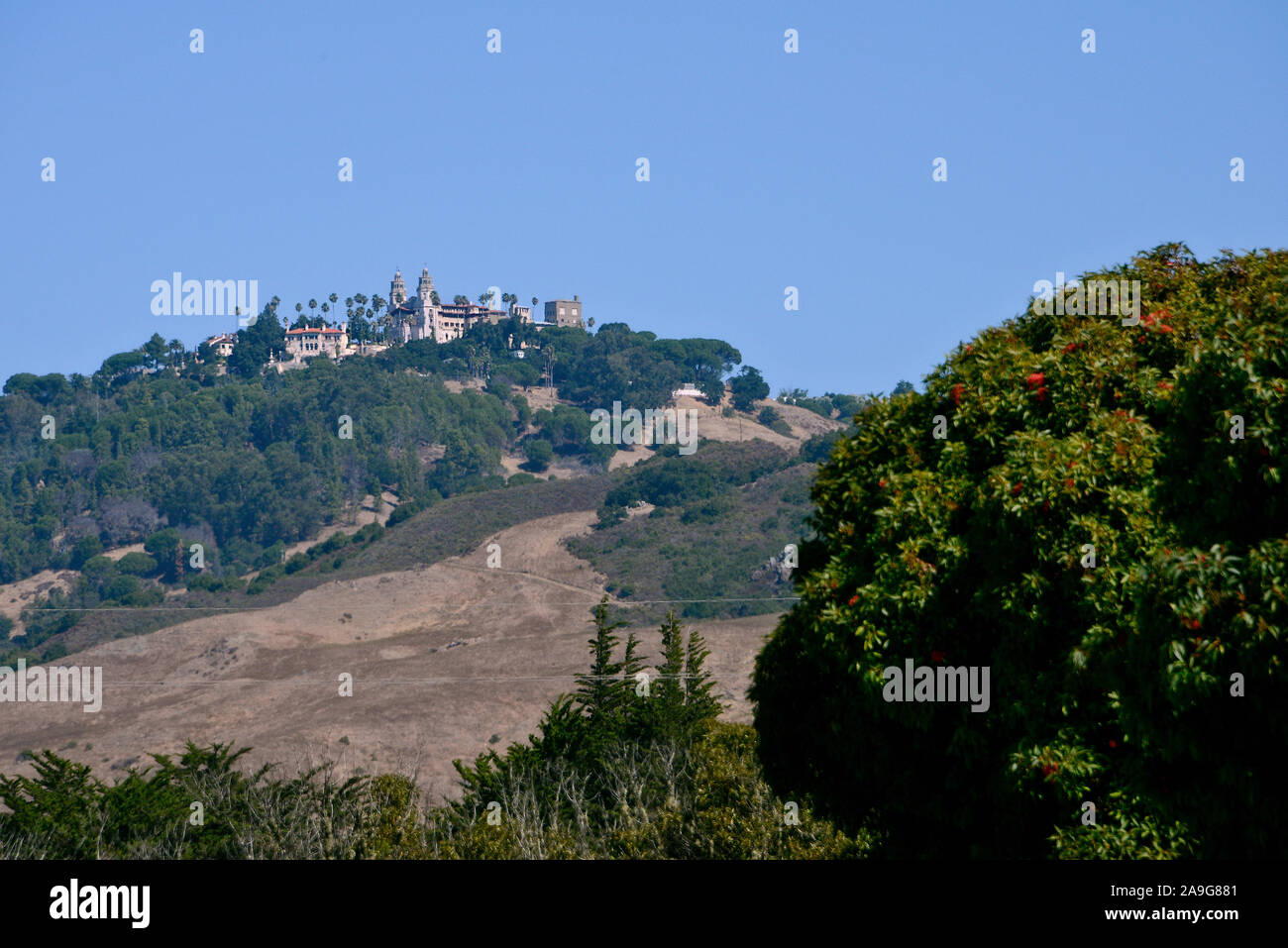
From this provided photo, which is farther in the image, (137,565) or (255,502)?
(255,502)

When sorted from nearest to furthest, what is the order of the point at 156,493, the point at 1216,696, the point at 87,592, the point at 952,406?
1. the point at 1216,696
2. the point at 952,406
3. the point at 87,592
4. the point at 156,493

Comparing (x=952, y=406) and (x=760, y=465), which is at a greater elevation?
(x=760, y=465)

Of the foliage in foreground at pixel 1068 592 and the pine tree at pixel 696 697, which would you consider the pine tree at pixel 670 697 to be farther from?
the foliage in foreground at pixel 1068 592

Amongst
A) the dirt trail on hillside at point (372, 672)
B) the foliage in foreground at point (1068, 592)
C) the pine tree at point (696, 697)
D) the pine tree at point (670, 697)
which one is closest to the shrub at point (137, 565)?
the dirt trail on hillside at point (372, 672)

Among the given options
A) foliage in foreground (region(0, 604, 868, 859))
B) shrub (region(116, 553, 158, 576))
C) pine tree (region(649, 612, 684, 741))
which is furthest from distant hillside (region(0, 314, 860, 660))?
foliage in foreground (region(0, 604, 868, 859))

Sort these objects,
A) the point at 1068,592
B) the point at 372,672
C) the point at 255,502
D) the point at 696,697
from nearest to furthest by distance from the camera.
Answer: the point at 1068,592
the point at 696,697
the point at 372,672
the point at 255,502

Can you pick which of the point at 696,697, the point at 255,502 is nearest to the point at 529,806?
the point at 696,697

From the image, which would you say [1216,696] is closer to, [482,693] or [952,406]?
[952,406]

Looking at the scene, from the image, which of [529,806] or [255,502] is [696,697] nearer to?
[529,806]

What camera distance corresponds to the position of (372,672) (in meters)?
90.7

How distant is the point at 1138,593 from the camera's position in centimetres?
1107

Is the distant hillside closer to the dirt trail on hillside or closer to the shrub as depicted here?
the shrub
